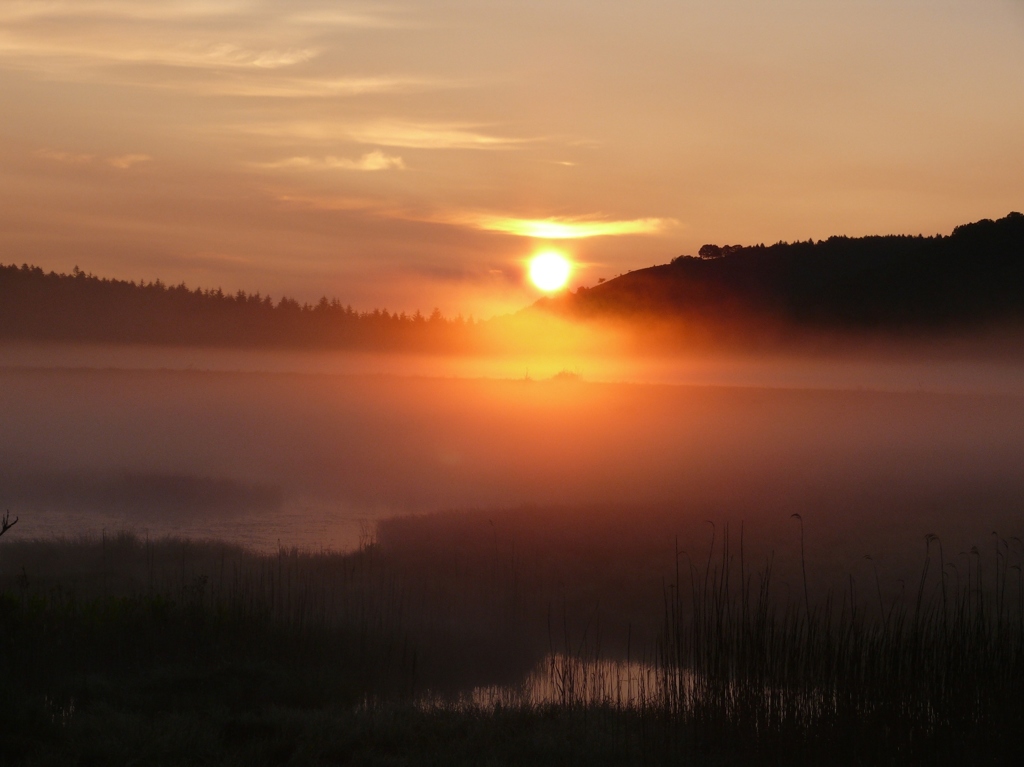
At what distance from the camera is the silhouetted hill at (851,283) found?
13925cm

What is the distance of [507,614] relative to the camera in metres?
21.3

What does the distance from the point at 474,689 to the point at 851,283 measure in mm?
142057

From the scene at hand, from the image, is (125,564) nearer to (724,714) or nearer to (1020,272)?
(724,714)

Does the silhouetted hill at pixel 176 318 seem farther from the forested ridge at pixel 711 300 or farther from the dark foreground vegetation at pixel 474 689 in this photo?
the dark foreground vegetation at pixel 474 689

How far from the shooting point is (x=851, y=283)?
481 ft

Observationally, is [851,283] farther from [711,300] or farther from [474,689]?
[474,689]

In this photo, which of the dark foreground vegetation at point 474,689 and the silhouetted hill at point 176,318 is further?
the silhouetted hill at point 176,318

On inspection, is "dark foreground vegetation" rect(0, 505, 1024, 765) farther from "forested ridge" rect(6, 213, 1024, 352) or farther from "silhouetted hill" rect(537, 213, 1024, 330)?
"silhouetted hill" rect(537, 213, 1024, 330)

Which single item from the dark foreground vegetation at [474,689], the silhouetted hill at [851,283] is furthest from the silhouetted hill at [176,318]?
the dark foreground vegetation at [474,689]

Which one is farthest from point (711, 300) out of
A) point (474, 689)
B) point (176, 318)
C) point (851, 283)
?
point (474, 689)

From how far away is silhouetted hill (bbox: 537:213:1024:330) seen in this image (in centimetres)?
13925

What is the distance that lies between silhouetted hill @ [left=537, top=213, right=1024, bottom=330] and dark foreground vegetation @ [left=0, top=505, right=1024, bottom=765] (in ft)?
444

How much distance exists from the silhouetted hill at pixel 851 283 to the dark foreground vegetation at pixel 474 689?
135409 mm

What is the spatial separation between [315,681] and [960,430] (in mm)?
83450
